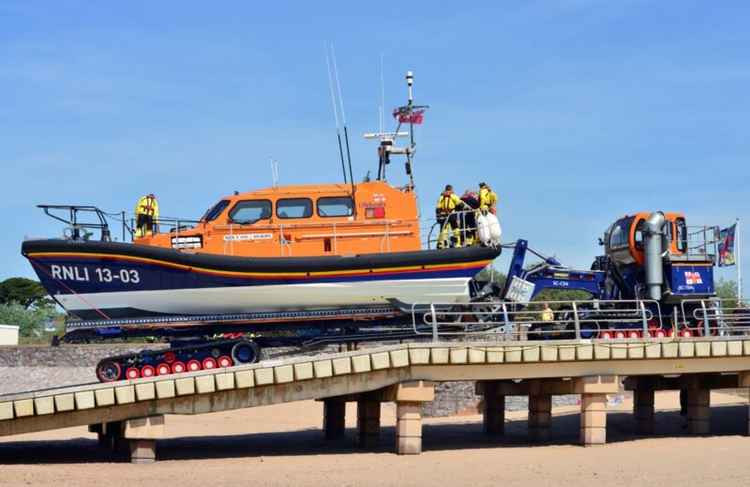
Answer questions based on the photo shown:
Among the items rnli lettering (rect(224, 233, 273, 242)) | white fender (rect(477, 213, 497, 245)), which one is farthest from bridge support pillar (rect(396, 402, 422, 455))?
rnli lettering (rect(224, 233, 273, 242))

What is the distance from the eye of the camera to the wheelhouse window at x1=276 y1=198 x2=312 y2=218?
2077cm

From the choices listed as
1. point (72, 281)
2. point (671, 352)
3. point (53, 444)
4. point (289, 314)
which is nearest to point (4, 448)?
point (53, 444)

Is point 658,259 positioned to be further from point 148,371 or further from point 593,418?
point 148,371

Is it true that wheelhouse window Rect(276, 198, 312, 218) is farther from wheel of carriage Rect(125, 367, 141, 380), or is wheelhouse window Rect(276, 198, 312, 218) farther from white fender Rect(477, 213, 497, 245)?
wheel of carriage Rect(125, 367, 141, 380)

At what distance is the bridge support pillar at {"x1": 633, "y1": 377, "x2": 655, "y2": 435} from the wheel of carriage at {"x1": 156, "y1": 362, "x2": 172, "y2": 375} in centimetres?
890

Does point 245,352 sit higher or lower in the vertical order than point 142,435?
higher

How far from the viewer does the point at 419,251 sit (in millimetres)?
20312

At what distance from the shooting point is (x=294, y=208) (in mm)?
20797

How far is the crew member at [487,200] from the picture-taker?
21.2 meters

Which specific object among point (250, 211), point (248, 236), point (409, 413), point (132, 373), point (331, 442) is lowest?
point (331, 442)

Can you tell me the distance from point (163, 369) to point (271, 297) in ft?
7.13

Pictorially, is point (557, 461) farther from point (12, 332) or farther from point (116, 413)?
point (12, 332)

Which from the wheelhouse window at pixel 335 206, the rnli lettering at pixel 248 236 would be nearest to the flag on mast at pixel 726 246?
the wheelhouse window at pixel 335 206

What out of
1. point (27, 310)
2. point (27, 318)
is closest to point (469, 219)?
point (27, 318)
